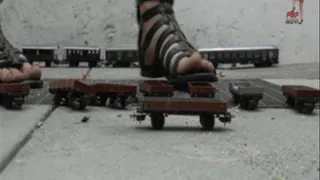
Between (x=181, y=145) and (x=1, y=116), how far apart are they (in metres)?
0.49

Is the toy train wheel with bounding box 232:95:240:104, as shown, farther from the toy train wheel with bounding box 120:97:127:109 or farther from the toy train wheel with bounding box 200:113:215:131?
the toy train wheel with bounding box 200:113:215:131

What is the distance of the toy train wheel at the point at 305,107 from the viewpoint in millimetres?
1400

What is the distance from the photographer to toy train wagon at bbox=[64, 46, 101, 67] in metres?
0.77

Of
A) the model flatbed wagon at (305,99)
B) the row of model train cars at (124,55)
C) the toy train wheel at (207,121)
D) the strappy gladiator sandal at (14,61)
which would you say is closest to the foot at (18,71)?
the strappy gladiator sandal at (14,61)

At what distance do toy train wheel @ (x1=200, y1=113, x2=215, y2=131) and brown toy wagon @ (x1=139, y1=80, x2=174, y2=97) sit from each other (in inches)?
3.0

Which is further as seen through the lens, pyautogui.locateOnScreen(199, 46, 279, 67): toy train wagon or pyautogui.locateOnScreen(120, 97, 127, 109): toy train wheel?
pyautogui.locateOnScreen(120, 97, 127, 109): toy train wheel

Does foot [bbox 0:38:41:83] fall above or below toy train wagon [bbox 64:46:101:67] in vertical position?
below

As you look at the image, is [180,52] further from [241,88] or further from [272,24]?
[241,88]

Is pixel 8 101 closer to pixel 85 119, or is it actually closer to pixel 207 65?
pixel 85 119

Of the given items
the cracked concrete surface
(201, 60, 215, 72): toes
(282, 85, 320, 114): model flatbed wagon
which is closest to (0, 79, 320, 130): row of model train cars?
(282, 85, 320, 114): model flatbed wagon

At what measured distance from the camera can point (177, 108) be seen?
3.56 feet

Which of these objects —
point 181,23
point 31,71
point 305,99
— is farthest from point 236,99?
point 181,23

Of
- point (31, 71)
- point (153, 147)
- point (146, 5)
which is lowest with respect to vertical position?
point (153, 147)

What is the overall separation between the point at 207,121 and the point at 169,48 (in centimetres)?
32
